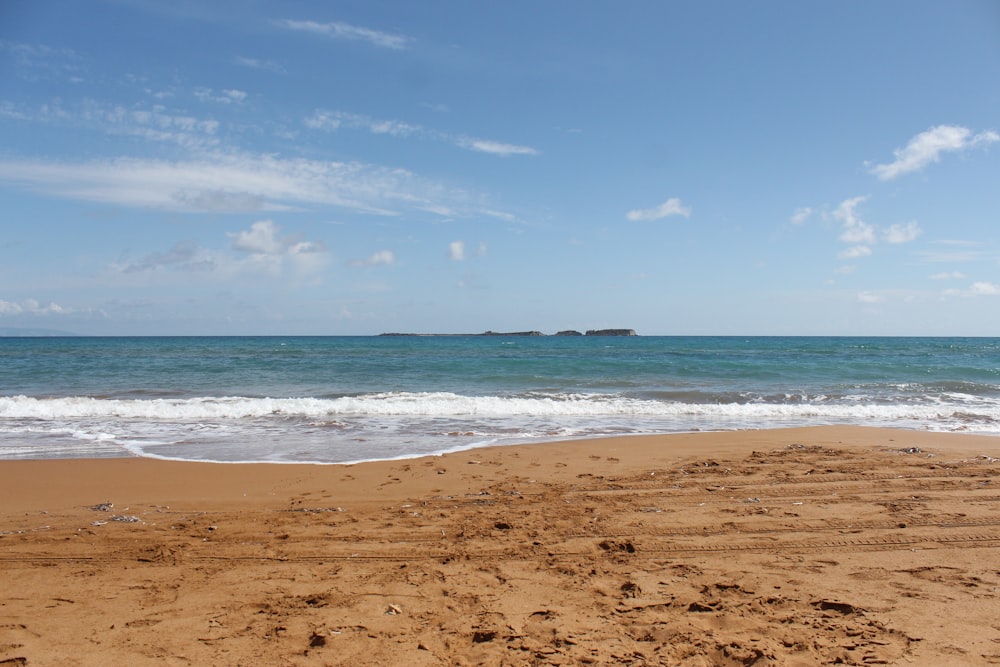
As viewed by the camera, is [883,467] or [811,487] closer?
[811,487]

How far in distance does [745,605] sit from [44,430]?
1250cm

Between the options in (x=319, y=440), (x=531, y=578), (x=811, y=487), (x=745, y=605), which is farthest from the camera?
(x=319, y=440)

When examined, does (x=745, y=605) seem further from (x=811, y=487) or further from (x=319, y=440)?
(x=319, y=440)

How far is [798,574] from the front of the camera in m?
3.98

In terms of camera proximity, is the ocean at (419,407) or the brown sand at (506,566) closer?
the brown sand at (506,566)

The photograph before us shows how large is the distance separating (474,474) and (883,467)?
17.0 feet

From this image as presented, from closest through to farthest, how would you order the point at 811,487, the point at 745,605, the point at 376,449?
the point at 745,605
the point at 811,487
the point at 376,449

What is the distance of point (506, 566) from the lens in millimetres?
4141

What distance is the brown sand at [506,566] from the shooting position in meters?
3.09

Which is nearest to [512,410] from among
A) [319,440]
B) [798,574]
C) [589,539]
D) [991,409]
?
[319,440]

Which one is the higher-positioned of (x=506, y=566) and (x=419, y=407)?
(x=506, y=566)

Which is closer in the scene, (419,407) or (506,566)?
(506,566)

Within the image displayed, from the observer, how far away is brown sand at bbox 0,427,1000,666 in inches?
122

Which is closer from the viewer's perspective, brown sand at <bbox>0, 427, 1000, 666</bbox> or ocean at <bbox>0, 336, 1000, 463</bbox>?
brown sand at <bbox>0, 427, 1000, 666</bbox>
